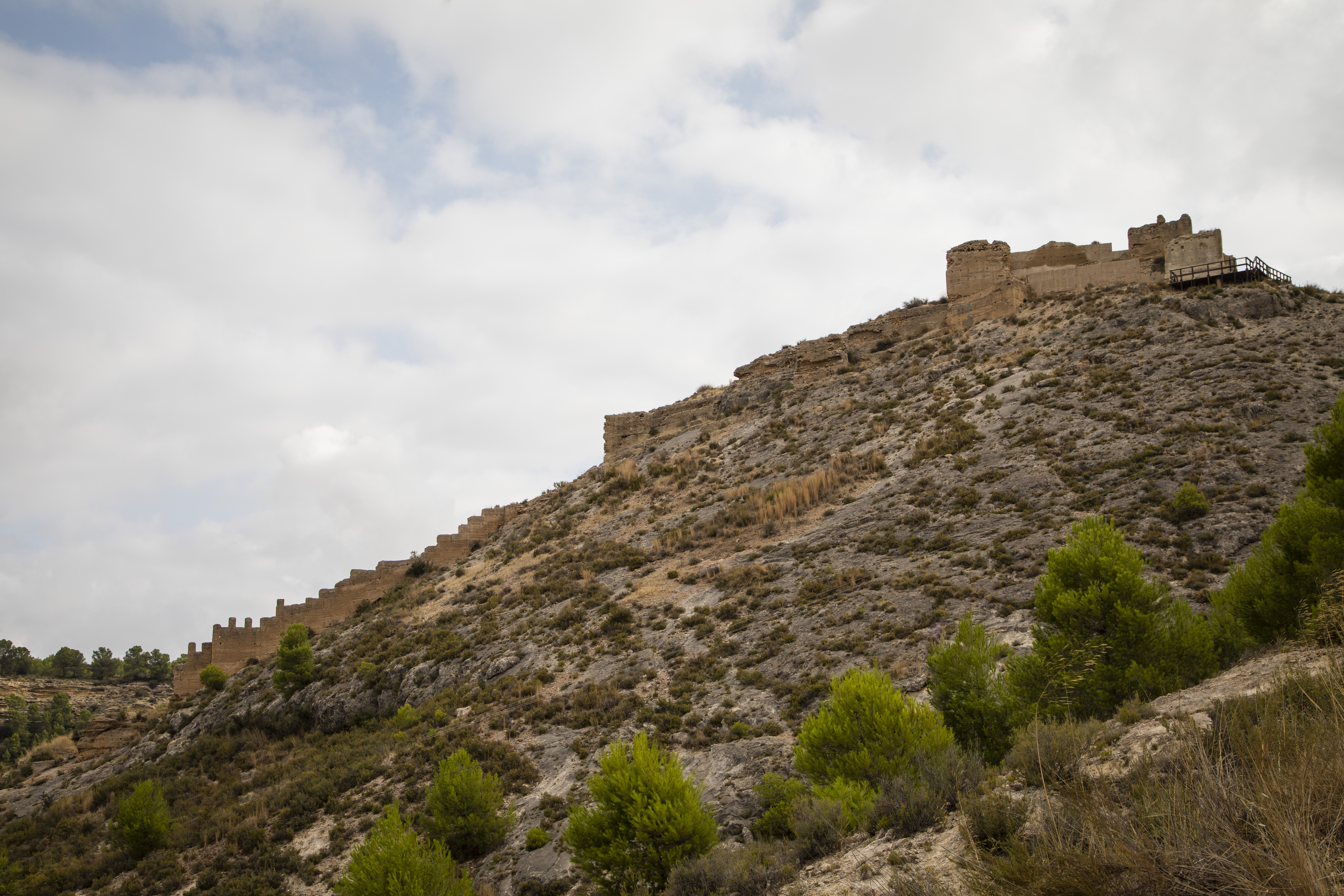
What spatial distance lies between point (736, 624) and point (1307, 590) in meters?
13.2

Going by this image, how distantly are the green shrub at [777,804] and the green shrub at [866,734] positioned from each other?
53 centimetres

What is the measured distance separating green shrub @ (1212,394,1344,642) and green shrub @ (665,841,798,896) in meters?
8.87

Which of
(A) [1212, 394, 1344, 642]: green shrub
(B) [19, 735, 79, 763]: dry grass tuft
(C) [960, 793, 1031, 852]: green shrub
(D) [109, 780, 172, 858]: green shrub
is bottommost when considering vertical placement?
(B) [19, 735, 79, 763]: dry grass tuft

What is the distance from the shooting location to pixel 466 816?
56.5 ft

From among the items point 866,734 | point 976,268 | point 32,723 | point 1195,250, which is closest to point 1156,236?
point 1195,250

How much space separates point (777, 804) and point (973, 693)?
379cm

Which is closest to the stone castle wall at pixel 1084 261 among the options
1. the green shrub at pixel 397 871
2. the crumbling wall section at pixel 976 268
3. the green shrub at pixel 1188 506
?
the crumbling wall section at pixel 976 268

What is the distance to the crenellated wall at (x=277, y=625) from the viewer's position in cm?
3753

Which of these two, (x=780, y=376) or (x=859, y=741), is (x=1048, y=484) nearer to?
(x=859, y=741)

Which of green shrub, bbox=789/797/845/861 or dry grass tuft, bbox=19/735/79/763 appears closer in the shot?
green shrub, bbox=789/797/845/861

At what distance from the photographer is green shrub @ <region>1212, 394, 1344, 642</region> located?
13211 millimetres

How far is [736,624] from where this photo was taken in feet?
76.3

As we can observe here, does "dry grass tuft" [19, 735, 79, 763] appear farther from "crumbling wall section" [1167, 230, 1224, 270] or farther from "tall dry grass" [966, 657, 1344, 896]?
"crumbling wall section" [1167, 230, 1224, 270]

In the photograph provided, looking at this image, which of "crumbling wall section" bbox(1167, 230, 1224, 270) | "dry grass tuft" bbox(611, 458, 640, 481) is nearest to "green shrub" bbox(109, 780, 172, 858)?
"dry grass tuft" bbox(611, 458, 640, 481)
